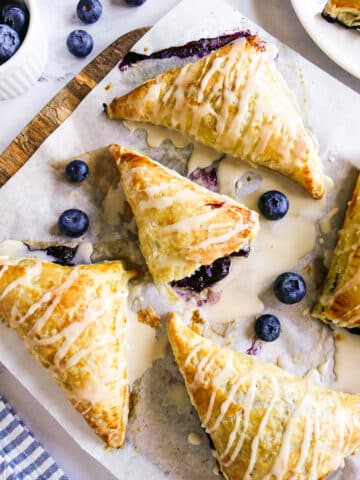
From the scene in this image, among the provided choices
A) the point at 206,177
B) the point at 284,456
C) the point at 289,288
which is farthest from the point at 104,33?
the point at 284,456

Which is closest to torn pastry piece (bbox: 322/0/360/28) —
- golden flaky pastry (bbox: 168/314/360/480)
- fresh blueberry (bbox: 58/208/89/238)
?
fresh blueberry (bbox: 58/208/89/238)

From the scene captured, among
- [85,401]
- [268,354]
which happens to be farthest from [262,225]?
[85,401]

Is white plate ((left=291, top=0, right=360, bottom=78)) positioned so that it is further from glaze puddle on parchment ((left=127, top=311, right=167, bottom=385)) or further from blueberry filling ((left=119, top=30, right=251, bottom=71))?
glaze puddle on parchment ((left=127, top=311, right=167, bottom=385))

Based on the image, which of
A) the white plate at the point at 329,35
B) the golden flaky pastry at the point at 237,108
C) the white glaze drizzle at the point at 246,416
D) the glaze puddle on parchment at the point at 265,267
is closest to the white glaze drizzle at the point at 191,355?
the glaze puddle on parchment at the point at 265,267

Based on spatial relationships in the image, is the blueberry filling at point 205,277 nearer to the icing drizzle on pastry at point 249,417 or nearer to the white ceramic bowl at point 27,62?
the icing drizzle on pastry at point 249,417

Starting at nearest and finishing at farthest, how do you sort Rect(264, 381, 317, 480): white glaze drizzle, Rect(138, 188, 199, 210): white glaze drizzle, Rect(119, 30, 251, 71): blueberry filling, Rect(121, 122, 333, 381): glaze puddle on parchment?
1. Rect(264, 381, 317, 480): white glaze drizzle
2. Rect(138, 188, 199, 210): white glaze drizzle
3. Rect(121, 122, 333, 381): glaze puddle on parchment
4. Rect(119, 30, 251, 71): blueberry filling

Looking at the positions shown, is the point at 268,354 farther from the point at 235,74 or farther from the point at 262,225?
the point at 235,74
